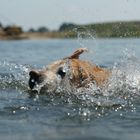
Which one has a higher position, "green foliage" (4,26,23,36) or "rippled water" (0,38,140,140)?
"rippled water" (0,38,140,140)

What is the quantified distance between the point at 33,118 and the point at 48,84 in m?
1.97

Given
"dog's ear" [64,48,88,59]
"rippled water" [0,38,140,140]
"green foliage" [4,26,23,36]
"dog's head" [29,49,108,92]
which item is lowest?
"green foliage" [4,26,23,36]

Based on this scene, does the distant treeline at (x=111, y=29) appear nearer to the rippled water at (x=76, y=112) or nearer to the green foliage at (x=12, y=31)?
the rippled water at (x=76, y=112)

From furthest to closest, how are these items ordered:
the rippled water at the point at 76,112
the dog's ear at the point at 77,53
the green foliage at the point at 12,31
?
the green foliage at the point at 12,31 → the dog's ear at the point at 77,53 → the rippled water at the point at 76,112

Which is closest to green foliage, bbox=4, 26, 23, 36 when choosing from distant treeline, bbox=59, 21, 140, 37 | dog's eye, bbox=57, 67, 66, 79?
distant treeline, bbox=59, 21, 140, 37

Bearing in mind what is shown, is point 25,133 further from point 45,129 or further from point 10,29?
point 10,29

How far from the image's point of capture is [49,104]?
840 cm

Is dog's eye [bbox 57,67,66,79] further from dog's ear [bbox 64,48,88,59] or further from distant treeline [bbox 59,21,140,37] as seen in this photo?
distant treeline [bbox 59,21,140,37]

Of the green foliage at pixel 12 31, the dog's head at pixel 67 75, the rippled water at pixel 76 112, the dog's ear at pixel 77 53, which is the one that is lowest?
the green foliage at pixel 12 31

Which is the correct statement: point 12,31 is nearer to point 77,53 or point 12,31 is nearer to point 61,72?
point 77,53

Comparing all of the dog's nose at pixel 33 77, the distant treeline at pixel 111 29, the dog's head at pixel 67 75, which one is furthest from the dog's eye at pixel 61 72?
the distant treeline at pixel 111 29

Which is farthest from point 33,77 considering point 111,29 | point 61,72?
point 111,29

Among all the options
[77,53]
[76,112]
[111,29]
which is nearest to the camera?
[76,112]

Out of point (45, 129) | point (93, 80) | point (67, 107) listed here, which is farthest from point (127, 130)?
point (93, 80)
